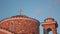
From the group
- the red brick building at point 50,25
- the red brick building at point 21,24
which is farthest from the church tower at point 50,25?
the red brick building at point 21,24

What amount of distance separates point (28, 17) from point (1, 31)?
26.3ft

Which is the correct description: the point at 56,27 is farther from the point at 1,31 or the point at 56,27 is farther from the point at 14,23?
the point at 1,31

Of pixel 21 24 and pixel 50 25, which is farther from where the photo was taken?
pixel 50 25

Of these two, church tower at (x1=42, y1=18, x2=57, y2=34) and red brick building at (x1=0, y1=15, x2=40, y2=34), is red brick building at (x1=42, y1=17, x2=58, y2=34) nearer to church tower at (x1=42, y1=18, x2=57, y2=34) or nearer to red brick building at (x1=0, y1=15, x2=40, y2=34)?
church tower at (x1=42, y1=18, x2=57, y2=34)

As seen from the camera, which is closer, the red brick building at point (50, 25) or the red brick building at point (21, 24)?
the red brick building at point (21, 24)

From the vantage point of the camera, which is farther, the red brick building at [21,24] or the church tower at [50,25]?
the church tower at [50,25]

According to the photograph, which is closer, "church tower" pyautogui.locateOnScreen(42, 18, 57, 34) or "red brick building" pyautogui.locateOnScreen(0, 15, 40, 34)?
"red brick building" pyautogui.locateOnScreen(0, 15, 40, 34)

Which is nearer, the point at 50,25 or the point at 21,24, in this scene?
the point at 21,24

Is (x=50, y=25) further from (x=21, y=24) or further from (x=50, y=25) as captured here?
(x=21, y=24)

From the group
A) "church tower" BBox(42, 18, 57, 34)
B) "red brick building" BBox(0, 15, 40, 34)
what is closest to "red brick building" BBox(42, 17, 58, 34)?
"church tower" BBox(42, 18, 57, 34)

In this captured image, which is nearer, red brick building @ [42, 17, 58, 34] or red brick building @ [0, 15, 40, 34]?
red brick building @ [0, 15, 40, 34]

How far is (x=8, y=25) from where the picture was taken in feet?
118

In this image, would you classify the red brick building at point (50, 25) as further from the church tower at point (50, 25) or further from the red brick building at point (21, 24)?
the red brick building at point (21, 24)

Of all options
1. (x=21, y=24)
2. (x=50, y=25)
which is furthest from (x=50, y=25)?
A: (x=21, y=24)
